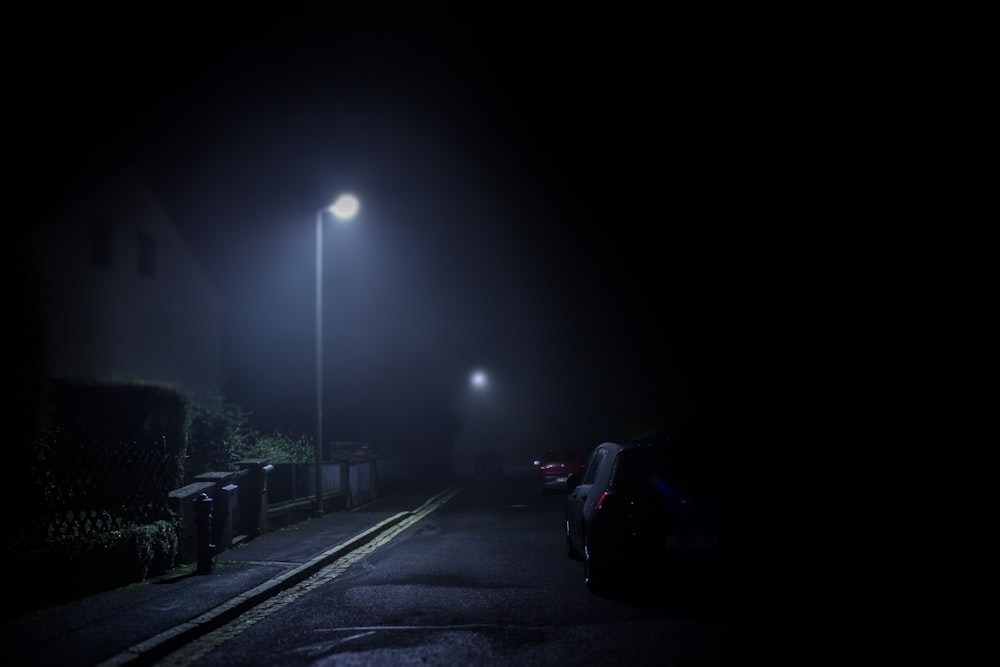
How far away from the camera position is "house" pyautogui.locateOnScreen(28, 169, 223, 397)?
17.1 meters

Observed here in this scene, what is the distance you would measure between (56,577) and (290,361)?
28843 mm

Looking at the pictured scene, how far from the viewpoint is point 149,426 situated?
41.9 feet

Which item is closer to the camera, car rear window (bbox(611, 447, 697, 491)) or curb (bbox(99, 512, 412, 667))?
curb (bbox(99, 512, 412, 667))

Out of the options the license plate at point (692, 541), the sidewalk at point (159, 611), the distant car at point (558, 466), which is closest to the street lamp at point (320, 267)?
the sidewalk at point (159, 611)

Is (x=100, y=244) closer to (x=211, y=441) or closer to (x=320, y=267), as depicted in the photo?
(x=320, y=267)

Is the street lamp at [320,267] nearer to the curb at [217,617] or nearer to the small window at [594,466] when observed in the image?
the curb at [217,617]

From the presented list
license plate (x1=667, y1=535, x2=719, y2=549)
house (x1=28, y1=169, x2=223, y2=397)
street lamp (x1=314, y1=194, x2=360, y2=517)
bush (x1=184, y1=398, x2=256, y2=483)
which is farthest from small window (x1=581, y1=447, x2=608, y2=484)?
bush (x1=184, y1=398, x2=256, y2=483)

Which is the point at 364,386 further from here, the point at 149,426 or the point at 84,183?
the point at 149,426

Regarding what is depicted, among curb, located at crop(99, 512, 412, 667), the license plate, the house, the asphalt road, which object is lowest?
the asphalt road

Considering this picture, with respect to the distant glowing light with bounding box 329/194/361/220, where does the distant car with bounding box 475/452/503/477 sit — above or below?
below

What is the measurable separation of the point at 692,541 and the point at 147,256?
18.5m

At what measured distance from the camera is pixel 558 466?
1029 inches

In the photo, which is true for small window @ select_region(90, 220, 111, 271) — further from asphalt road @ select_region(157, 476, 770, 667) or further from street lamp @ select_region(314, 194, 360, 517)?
asphalt road @ select_region(157, 476, 770, 667)

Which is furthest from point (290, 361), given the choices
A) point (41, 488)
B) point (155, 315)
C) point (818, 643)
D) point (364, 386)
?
point (818, 643)
